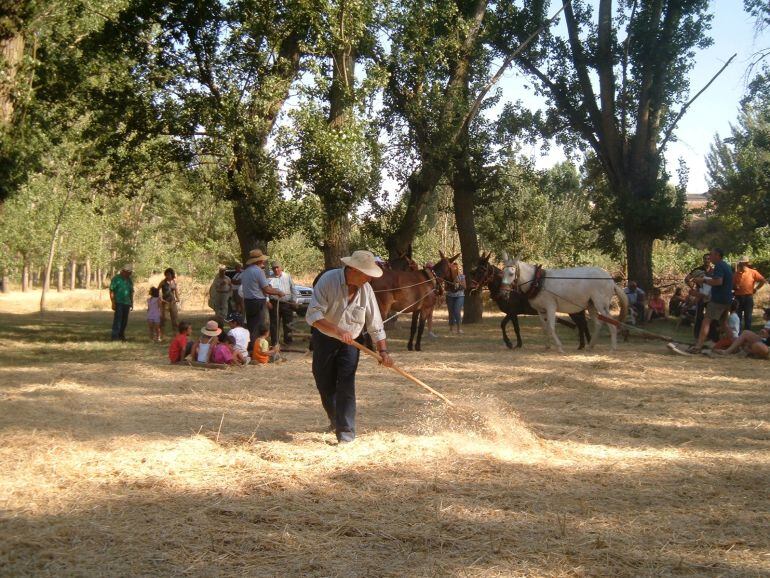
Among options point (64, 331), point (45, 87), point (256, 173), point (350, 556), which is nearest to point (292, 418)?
point (350, 556)

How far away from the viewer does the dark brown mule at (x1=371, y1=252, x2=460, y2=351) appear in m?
15.8

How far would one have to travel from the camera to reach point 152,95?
17.5 meters

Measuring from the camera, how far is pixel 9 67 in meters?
13.6

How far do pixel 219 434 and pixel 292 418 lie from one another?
4.38ft

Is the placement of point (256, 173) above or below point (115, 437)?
above

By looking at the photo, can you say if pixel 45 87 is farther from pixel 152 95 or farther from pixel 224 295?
pixel 224 295

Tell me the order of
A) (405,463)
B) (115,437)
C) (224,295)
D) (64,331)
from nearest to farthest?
(405,463) < (115,437) < (224,295) < (64,331)

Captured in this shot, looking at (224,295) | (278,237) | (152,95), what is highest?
(152,95)

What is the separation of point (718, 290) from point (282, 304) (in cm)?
870

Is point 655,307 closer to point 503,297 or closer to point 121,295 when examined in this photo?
point 503,297

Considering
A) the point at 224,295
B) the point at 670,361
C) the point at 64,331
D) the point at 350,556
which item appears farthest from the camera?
the point at 64,331

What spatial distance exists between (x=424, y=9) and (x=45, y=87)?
346 inches

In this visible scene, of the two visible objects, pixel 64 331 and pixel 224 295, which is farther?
pixel 64 331

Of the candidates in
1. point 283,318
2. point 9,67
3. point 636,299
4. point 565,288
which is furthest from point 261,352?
point 636,299
